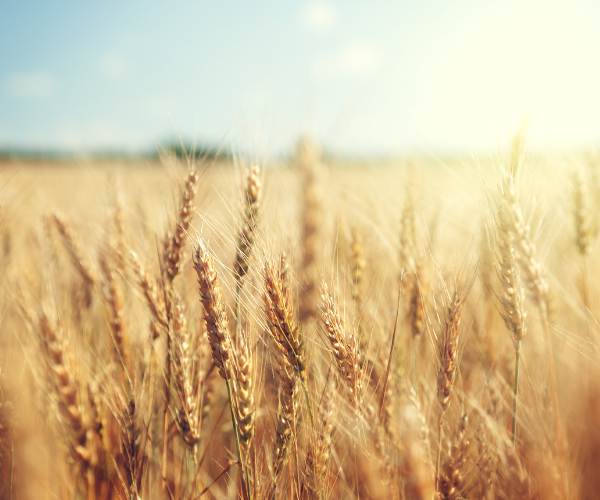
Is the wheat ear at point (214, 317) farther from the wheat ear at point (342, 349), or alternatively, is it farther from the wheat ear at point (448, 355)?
the wheat ear at point (448, 355)

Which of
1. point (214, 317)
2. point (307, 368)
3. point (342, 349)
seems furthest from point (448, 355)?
point (214, 317)

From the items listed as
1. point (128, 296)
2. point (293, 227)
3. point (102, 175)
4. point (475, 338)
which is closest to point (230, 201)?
point (293, 227)

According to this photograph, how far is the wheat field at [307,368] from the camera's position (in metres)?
1.00

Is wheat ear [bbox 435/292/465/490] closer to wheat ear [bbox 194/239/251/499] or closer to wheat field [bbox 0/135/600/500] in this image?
wheat field [bbox 0/135/600/500]

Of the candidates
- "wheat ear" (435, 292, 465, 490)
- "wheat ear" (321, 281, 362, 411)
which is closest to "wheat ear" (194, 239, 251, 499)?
"wheat ear" (321, 281, 362, 411)

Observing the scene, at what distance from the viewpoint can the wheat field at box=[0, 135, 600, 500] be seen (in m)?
1.00

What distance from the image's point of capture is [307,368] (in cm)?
110

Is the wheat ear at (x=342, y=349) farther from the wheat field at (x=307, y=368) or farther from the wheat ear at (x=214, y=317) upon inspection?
the wheat ear at (x=214, y=317)

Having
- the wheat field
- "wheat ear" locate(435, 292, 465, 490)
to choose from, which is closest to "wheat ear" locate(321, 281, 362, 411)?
the wheat field

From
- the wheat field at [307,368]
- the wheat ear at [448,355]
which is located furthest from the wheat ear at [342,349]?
the wheat ear at [448,355]

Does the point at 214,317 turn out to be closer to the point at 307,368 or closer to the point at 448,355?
the point at 307,368

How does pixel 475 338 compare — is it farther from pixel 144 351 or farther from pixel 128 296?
pixel 128 296

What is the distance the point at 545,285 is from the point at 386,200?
3.82 ft

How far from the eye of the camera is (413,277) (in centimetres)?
163
